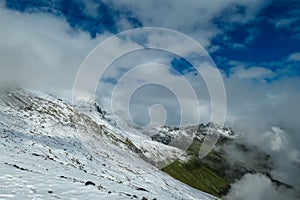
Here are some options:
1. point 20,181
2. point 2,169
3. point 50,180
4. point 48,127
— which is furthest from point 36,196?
point 48,127

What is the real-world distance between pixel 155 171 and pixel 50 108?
109956 mm

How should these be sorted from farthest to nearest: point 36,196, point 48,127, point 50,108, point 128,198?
1. point 50,108
2. point 48,127
3. point 128,198
4. point 36,196

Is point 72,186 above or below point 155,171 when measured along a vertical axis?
below

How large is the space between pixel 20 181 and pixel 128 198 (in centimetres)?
657

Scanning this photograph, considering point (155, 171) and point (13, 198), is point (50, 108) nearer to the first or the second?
point (155, 171)

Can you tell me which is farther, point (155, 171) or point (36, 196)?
point (155, 171)

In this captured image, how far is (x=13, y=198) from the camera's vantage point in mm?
15633

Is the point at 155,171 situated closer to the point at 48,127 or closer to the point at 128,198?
the point at 48,127

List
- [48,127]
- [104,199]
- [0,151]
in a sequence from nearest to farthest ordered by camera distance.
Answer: [104,199] → [0,151] → [48,127]

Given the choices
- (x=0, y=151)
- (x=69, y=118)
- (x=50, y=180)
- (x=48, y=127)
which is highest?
(x=69, y=118)

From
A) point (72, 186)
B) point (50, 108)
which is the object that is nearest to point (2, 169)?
point (72, 186)

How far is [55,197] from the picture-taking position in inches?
685

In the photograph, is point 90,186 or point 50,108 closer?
point 90,186

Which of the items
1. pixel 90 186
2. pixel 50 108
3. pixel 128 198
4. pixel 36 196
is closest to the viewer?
pixel 36 196
